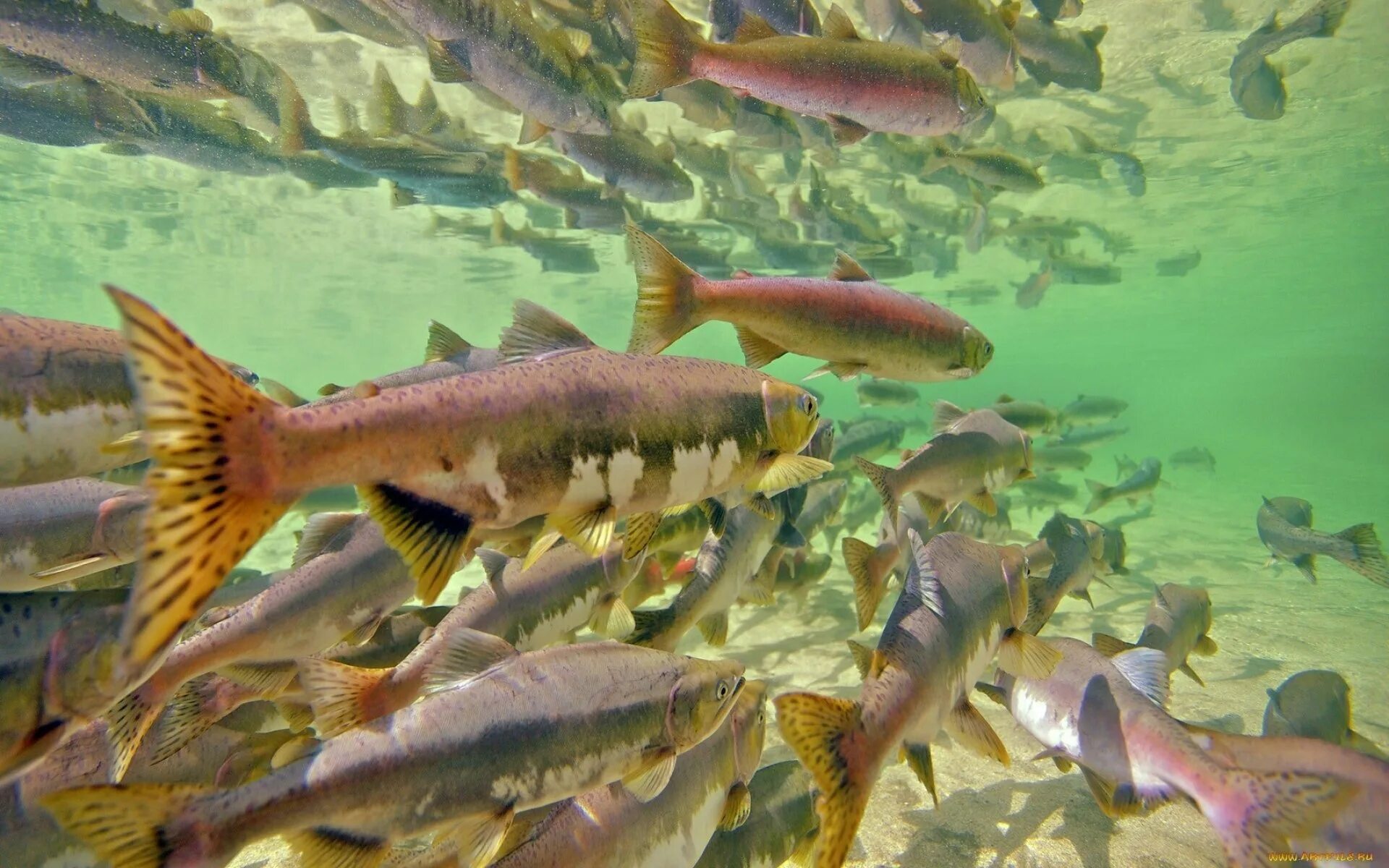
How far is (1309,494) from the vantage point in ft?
111

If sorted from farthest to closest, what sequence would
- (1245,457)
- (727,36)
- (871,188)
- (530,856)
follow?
(1245,457) → (871,188) → (727,36) → (530,856)

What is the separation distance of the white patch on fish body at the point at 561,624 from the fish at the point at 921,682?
1.27 m

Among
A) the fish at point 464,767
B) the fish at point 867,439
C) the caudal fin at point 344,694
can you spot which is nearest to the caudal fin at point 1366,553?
the fish at point 867,439

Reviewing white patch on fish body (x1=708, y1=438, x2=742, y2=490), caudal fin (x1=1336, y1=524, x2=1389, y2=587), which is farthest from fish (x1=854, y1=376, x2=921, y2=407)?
white patch on fish body (x1=708, y1=438, x2=742, y2=490)

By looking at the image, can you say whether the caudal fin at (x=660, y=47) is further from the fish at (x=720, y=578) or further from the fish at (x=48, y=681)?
the fish at (x=48, y=681)

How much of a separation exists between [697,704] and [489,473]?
3.53 feet

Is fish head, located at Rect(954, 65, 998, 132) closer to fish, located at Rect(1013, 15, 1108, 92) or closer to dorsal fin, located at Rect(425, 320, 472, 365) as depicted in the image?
dorsal fin, located at Rect(425, 320, 472, 365)

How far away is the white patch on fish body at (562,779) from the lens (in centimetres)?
174

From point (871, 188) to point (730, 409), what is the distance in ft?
59.6

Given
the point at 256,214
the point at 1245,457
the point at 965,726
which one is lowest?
the point at 1245,457

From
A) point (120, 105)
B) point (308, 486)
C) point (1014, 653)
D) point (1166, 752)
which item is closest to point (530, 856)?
point (308, 486)

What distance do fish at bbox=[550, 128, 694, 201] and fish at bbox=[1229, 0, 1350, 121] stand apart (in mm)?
7986

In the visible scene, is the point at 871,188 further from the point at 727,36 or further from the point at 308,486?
the point at 308,486

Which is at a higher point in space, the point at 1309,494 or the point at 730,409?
the point at 730,409
